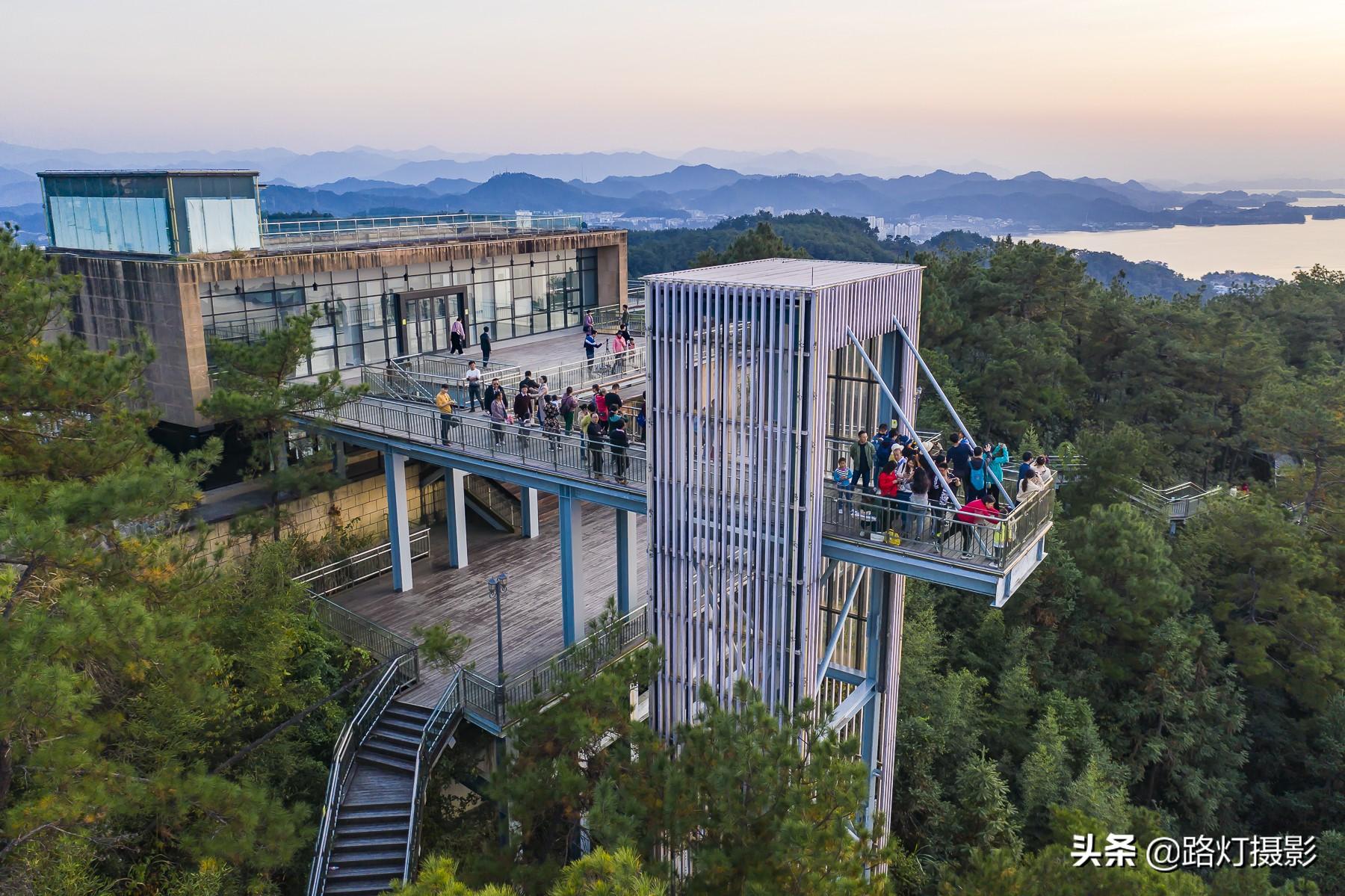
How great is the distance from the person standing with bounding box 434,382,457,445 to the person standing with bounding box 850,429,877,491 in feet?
29.9

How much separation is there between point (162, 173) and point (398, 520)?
10.9m

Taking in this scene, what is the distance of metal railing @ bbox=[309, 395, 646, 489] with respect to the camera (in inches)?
663

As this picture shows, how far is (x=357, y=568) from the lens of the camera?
22422 mm

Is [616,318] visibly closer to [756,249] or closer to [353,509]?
[353,509]

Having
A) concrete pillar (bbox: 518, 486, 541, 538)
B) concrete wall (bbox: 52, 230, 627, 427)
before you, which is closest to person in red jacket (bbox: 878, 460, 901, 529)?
concrete pillar (bbox: 518, 486, 541, 538)

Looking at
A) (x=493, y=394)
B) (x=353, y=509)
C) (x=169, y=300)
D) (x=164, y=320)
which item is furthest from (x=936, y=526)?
(x=164, y=320)

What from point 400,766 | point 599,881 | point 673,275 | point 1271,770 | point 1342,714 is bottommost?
point 1271,770

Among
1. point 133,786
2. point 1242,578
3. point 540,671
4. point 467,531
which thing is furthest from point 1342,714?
point 133,786

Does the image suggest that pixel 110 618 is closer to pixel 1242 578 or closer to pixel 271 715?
pixel 271 715

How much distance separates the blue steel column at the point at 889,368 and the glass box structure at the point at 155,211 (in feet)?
57.4

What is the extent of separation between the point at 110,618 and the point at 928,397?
3478cm

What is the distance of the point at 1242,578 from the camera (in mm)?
29844

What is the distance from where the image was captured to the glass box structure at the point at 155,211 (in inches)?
890

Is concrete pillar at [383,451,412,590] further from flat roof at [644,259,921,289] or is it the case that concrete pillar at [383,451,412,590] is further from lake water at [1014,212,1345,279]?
lake water at [1014,212,1345,279]
